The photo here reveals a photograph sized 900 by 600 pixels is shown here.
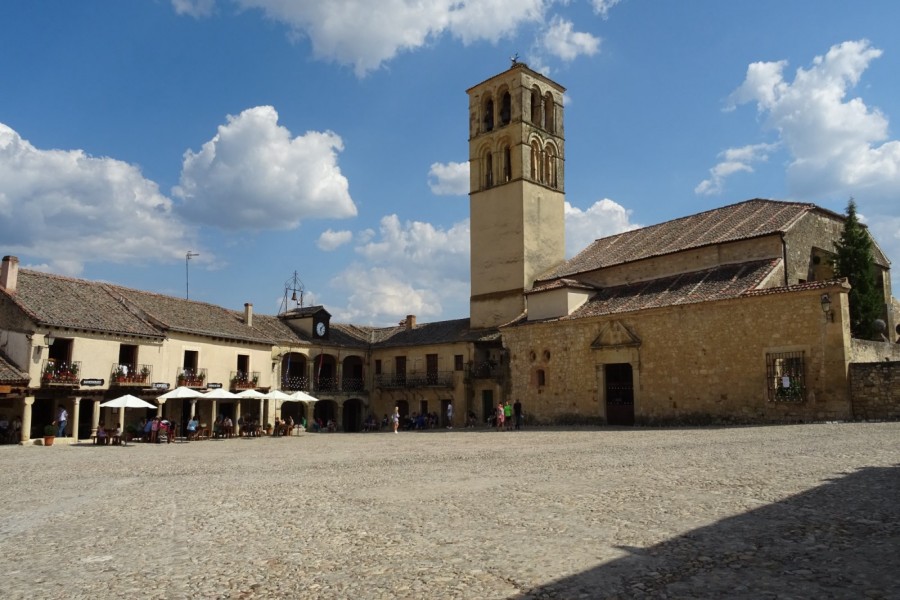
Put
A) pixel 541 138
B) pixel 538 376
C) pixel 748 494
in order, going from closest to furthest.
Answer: pixel 748 494
pixel 538 376
pixel 541 138

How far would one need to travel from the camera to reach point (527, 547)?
17.7 feet

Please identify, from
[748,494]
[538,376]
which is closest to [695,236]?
[538,376]

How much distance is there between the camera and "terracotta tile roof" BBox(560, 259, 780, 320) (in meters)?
22.4

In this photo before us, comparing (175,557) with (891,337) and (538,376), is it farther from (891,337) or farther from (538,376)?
(891,337)

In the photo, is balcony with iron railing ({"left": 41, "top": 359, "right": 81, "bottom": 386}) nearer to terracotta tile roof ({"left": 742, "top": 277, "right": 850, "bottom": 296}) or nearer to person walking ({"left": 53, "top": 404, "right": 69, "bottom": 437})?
person walking ({"left": 53, "top": 404, "right": 69, "bottom": 437})

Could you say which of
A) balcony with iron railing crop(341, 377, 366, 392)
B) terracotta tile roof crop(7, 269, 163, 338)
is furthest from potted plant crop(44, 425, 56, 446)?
balcony with iron railing crop(341, 377, 366, 392)

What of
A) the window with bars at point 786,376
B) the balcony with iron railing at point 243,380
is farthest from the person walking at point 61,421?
the window with bars at point 786,376

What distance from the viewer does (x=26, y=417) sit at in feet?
74.0

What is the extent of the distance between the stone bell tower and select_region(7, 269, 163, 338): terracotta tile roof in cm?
1569

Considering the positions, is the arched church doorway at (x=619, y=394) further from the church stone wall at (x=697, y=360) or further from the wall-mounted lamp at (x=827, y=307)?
the wall-mounted lamp at (x=827, y=307)

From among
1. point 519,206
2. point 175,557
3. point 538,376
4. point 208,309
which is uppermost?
point 519,206

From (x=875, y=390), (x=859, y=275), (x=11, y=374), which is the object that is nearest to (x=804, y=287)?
(x=875, y=390)

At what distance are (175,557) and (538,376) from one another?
23.7 meters

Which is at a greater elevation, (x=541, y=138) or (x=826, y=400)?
(x=541, y=138)
